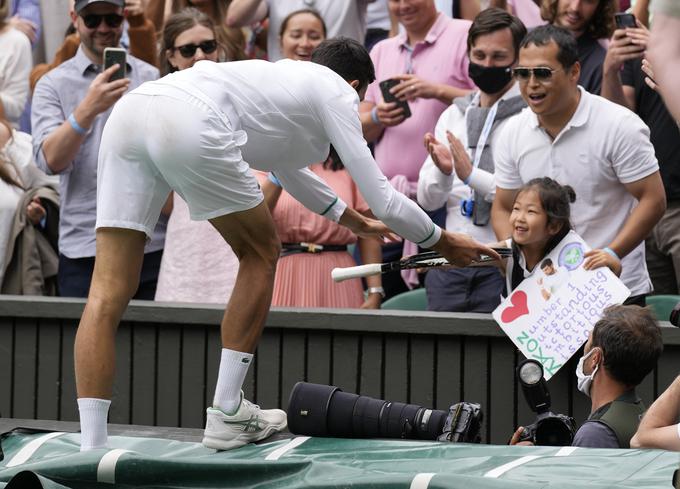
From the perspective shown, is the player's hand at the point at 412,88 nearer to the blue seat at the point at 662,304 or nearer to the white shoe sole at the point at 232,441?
the blue seat at the point at 662,304

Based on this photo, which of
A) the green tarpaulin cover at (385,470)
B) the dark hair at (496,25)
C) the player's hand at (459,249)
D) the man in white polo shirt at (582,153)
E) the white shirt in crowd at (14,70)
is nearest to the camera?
the green tarpaulin cover at (385,470)

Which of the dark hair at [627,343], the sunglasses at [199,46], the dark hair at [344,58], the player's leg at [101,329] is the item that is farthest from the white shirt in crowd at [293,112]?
the sunglasses at [199,46]

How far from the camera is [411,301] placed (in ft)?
22.0

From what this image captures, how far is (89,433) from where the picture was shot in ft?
14.7

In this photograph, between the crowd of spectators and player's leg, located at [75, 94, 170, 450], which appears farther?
the crowd of spectators

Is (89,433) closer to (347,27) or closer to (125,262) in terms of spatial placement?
(125,262)

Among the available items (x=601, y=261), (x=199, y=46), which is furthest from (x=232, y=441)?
(x=199, y=46)

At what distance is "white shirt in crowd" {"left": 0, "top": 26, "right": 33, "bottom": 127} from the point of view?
8453 millimetres

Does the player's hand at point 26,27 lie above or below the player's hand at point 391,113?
above

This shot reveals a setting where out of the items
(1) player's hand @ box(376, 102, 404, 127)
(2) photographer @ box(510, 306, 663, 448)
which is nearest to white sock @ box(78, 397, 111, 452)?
(2) photographer @ box(510, 306, 663, 448)

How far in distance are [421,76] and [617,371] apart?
309 cm

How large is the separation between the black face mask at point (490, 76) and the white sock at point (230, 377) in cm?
241

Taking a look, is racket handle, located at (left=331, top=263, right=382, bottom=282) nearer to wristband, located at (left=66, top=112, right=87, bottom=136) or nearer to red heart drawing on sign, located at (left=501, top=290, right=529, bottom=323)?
red heart drawing on sign, located at (left=501, top=290, right=529, bottom=323)

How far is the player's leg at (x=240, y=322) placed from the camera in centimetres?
473
